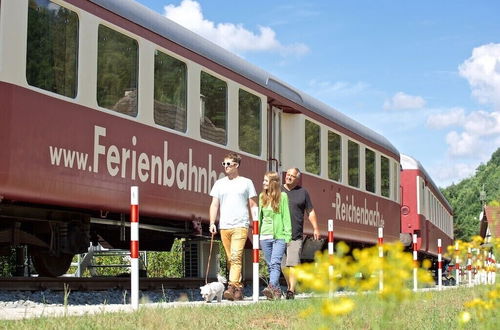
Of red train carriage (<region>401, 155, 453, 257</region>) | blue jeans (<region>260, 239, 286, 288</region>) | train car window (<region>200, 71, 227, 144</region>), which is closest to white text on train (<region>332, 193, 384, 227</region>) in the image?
red train carriage (<region>401, 155, 453, 257</region>)

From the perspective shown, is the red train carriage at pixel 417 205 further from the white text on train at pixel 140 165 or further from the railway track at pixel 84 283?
the white text on train at pixel 140 165

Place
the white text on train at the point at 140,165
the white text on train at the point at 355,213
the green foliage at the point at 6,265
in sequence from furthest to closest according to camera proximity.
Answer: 1. the green foliage at the point at 6,265
2. the white text on train at the point at 355,213
3. the white text on train at the point at 140,165

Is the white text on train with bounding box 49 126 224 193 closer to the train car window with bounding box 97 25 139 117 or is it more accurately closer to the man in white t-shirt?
the train car window with bounding box 97 25 139 117

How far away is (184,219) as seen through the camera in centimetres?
1099

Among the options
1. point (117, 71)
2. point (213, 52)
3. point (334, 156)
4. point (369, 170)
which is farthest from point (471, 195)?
point (117, 71)

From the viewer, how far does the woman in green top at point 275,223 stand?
9.95 meters

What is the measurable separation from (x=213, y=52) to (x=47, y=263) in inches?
134

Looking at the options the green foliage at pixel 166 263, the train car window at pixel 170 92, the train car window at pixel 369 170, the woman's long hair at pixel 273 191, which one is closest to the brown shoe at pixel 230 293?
the woman's long hair at pixel 273 191

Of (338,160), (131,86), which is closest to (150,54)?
(131,86)

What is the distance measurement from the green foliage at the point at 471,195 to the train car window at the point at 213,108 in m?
62.1

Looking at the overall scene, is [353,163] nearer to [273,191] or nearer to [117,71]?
[273,191]

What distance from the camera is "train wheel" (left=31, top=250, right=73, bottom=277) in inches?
439

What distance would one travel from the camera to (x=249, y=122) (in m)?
12.7

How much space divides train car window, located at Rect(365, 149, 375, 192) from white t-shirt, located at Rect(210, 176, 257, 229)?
29.5 ft
